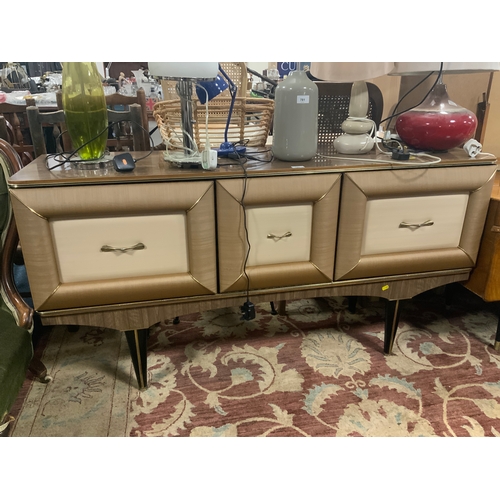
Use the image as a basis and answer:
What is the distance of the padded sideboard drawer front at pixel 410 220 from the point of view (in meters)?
1.10

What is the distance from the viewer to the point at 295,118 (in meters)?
1.10

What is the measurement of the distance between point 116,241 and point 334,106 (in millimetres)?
923

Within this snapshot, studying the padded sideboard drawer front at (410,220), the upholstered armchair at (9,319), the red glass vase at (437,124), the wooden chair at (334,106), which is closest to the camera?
the upholstered armchair at (9,319)

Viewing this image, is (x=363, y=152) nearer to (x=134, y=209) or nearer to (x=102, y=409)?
(x=134, y=209)

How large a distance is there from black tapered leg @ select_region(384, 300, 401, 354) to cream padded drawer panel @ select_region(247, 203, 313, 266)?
389 mm

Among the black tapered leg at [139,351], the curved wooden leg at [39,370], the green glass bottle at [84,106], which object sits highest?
the green glass bottle at [84,106]

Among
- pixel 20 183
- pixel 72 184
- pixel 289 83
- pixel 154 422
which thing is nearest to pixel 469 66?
pixel 289 83

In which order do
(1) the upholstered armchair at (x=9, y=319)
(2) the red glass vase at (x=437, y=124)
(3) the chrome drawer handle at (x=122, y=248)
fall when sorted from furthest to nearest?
(2) the red glass vase at (x=437, y=124) → (3) the chrome drawer handle at (x=122, y=248) → (1) the upholstered armchair at (x=9, y=319)

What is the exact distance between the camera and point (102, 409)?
1.16m

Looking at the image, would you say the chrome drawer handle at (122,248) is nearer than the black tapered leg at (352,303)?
Yes

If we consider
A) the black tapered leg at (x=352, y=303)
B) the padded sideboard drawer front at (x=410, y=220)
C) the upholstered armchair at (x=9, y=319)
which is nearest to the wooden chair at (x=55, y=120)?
the upholstered armchair at (x=9, y=319)

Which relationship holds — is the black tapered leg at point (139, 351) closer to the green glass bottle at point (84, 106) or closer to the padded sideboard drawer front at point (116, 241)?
the padded sideboard drawer front at point (116, 241)

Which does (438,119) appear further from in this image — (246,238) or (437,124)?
(246,238)

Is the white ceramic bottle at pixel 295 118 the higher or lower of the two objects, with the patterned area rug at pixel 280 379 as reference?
higher
